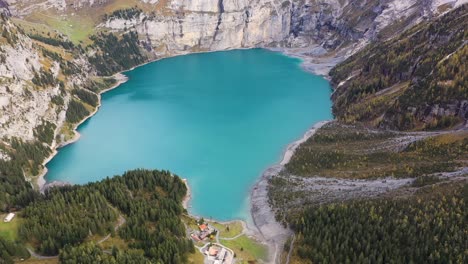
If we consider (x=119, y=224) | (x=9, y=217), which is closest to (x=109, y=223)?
(x=119, y=224)

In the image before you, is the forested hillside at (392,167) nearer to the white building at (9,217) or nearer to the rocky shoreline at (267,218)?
the rocky shoreline at (267,218)

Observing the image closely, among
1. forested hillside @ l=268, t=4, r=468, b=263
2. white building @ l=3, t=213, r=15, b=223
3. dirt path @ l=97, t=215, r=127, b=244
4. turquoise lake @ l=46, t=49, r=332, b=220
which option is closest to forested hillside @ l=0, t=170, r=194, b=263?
dirt path @ l=97, t=215, r=127, b=244

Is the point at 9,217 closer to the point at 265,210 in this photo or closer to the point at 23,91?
the point at 265,210

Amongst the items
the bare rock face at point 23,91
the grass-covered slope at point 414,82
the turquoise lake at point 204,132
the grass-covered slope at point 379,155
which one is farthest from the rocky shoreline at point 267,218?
the bare rock face at point 23,91

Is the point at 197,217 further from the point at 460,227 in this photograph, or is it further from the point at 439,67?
the point at 439,67

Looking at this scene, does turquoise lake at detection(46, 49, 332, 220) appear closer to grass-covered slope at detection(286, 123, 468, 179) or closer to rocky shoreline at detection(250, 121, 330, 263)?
rocky shoreline at detection(250, 121, 330, 263)

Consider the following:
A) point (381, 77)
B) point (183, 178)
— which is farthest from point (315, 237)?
point (381, 77)

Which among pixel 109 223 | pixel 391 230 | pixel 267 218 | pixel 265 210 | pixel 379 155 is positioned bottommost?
pixel 267 218
